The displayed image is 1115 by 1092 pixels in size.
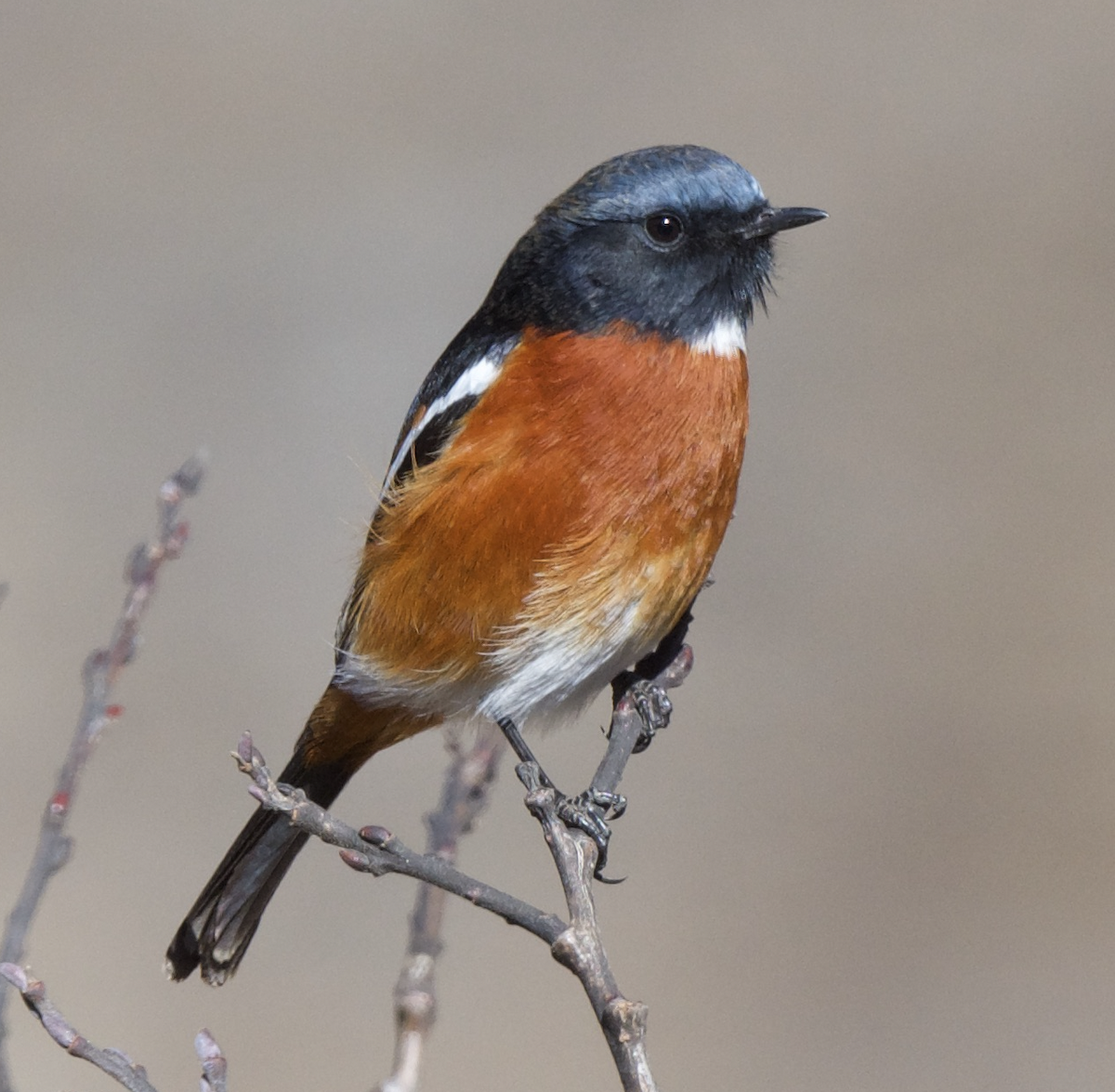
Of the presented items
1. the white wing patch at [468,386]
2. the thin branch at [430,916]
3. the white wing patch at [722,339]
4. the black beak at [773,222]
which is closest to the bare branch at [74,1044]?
the thin branch at [430,916]

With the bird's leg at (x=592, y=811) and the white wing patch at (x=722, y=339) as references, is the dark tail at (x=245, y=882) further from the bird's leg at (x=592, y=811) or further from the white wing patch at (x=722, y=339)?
the white wing patch at (x=722, y=339)

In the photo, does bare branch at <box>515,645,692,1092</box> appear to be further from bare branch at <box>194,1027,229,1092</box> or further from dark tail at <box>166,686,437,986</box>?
dark tail at <box>166,686,437,986</box>

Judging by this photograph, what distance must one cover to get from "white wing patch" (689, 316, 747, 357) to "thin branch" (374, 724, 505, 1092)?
4.44ft

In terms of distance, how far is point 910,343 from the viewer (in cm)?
1067

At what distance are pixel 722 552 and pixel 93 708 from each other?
6.84m

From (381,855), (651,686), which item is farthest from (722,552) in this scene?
(381,855)

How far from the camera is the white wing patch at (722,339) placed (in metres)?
4.57

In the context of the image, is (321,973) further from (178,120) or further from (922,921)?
(178,120)

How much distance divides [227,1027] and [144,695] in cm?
205

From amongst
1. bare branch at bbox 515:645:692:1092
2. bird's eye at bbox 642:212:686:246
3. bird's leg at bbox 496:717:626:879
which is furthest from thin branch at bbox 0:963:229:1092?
bird's eye at bbox 642:212:686:246

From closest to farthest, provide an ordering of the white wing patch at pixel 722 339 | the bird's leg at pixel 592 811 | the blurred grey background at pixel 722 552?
the bird's leg at pixel 592 811, the white wing patch at pixel 722 339, the blurred grey background at pixel 722 552

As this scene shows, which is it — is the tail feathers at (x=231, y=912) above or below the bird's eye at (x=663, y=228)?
below

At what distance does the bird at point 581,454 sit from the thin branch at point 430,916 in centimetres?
65

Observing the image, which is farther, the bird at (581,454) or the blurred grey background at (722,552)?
the blurred grey background at (722,552)
